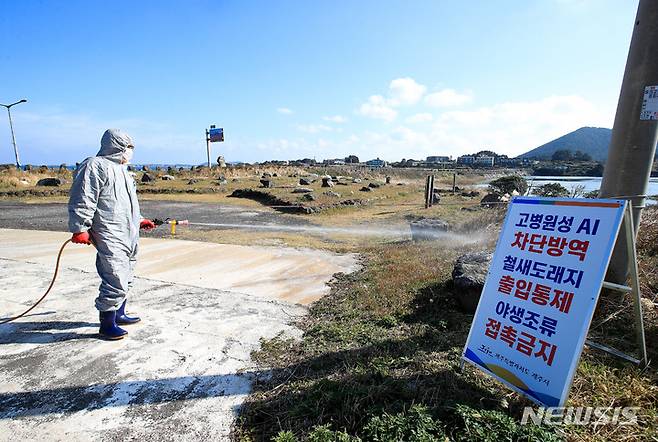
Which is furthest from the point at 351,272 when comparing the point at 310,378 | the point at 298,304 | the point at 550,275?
the point at 550,275

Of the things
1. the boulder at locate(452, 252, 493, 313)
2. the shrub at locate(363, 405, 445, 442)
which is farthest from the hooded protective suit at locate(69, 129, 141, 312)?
the boulder at locate(452, 252, 493, 313)

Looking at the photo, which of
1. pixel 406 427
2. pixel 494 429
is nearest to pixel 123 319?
pixel 406 427

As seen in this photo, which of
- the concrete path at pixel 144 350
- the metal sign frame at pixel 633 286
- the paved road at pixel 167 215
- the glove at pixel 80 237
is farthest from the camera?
the paved road at pixel 167 215

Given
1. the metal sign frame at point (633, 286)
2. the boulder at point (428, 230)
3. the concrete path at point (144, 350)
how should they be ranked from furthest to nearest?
the boulder at point (428, 230) < the metal sign frame at point (633, 286) < the concrete path at point (144, 350)

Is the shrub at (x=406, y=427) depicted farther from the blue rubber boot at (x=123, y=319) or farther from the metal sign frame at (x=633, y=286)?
the blue rubber boot at (x=123, y=319)

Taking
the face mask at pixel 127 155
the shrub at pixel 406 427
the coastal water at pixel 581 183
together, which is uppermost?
the face mask at pixel 127 155

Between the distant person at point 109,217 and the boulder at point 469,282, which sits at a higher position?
the distant person at point 109,217

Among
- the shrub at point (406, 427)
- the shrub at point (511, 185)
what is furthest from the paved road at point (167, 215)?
the shrub at point (511, 185)

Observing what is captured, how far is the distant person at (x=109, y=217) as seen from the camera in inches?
109

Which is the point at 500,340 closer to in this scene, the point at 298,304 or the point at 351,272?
the point at 298,304

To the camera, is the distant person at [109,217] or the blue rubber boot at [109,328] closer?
the distant person at [109,217]

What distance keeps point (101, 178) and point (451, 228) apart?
7530 mm

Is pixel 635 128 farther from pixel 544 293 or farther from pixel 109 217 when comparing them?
pixel 109 217

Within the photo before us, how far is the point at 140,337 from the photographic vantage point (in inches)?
124
